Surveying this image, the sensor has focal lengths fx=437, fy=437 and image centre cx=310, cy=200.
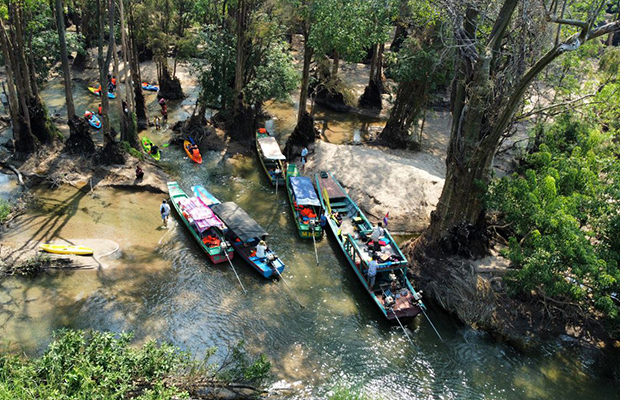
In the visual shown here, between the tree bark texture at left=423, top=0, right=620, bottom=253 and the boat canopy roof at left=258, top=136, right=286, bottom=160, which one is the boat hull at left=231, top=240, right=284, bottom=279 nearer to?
the tree bark texture at left=423, top=0, right=620, bottom=253

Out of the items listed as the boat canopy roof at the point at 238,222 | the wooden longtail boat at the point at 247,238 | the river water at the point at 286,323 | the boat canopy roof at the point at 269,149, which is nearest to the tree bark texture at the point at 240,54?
the boat canopy roof at the point at 269,149

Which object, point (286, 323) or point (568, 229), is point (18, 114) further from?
point (568, 229)

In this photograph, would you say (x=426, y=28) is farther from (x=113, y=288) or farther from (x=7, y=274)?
(x=7, y=274)

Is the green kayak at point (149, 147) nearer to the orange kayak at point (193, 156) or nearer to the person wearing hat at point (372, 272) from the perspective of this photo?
the orange kayak at point (193, 156)

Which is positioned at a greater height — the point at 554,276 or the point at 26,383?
the point at 554,276

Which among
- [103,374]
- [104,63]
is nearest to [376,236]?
[103,374]

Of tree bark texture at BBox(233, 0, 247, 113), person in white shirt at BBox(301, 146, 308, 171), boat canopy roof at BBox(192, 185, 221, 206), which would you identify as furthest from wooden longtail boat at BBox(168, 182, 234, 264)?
tree bark texture at BBox(233, 0, 247, 113)

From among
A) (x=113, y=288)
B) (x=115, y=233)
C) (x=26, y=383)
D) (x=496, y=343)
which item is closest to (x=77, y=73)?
(x=115, y=233)
